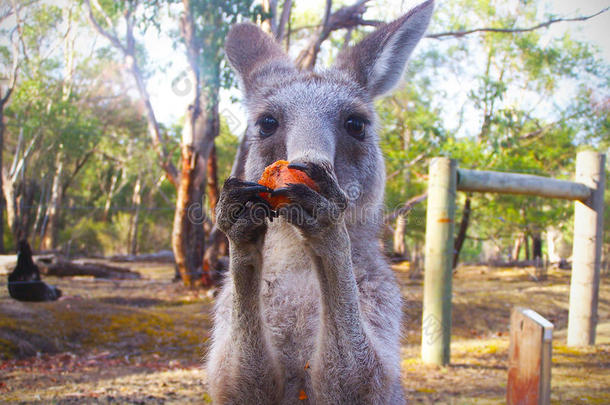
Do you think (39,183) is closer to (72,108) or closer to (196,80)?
(72,108)

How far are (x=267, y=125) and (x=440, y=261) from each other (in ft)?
11.5

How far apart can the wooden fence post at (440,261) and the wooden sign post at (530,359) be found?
75.1 inches

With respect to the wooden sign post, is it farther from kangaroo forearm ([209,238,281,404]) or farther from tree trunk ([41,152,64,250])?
tree trunk ([41,152,64,250])

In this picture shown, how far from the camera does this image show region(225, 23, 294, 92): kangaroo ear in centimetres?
316

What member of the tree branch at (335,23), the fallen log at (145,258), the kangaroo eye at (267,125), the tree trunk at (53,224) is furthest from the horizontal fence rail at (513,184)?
the fallen log at (145,258)

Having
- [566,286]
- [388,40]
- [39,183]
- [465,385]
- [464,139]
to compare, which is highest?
[464,139]

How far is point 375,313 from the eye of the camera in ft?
7.69

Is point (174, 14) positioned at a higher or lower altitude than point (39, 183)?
higher

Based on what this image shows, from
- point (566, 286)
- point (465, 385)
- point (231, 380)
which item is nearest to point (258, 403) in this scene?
point (231, 380)

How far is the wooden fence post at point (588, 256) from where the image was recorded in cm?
621

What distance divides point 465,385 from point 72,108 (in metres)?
11.2

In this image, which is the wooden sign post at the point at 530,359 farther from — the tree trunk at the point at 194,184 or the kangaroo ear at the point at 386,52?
the tree trunk at the point at 194,184

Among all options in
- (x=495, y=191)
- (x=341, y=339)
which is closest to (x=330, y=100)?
(x=341, y=339)

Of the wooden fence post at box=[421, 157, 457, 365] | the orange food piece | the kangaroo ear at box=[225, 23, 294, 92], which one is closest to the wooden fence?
the wooden fence post at box=[421, 157, 457, 365]
